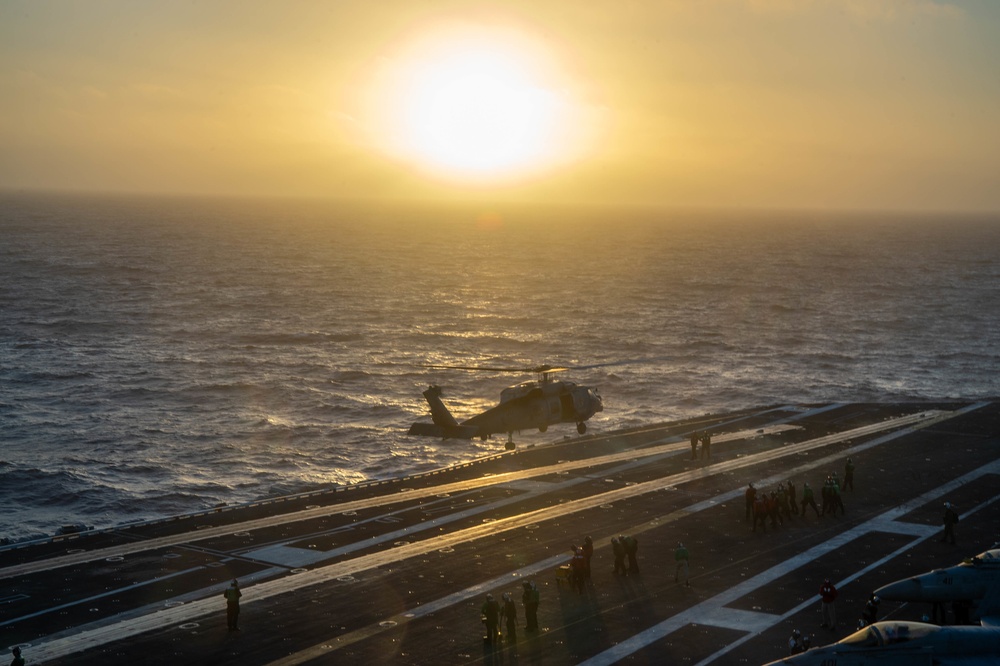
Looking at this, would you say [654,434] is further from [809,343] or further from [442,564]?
[809,343]

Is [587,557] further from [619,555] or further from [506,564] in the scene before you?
[506,564]

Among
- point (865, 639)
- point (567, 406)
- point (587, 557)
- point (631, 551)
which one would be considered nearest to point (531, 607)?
point (587, 557)

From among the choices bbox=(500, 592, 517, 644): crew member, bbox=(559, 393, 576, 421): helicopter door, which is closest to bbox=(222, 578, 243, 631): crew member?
bbox=(500, 592, 517, 644): crew member

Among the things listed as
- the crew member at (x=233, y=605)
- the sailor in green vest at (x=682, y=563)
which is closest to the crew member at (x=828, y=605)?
the sailor in green vest at (x=682, y=563)

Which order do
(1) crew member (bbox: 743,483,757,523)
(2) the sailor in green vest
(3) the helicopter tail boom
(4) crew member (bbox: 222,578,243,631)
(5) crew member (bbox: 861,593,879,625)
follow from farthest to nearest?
(3) the helicopter tail boom → (1) crew member (bbox: 743,483,757,523) → (2) the sailor in green vest → (4) crew member (bbox: 222,578,243,631) → (5) crew member (bbox: 861,593,879,625)

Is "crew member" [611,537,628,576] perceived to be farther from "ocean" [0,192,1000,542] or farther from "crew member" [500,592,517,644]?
"ocean" [0,192,1000,542]

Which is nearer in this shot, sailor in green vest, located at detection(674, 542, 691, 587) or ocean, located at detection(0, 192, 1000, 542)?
sailor in green vest, located at detection(674, 542, 691, 587)

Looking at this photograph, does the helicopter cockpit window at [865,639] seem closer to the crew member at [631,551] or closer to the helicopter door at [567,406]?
the crew member at [631,551]
